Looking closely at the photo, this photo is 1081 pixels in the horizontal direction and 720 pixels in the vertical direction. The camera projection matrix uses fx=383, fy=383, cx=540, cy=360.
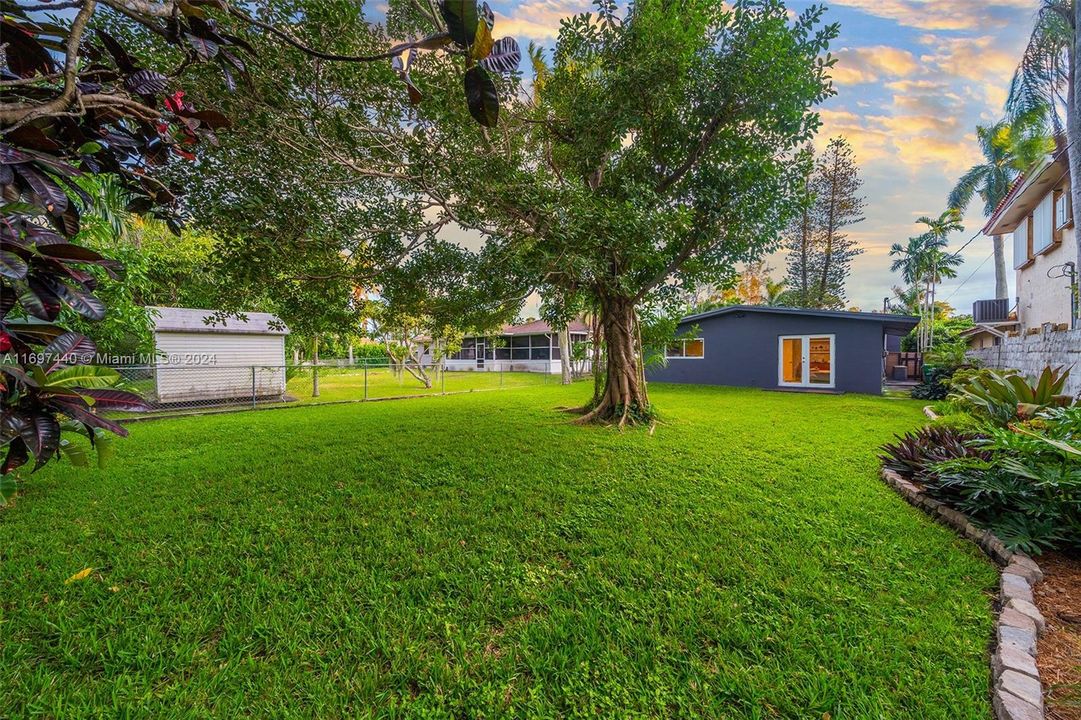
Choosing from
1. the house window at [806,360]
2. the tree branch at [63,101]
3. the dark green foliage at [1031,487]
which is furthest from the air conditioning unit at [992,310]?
the tree branch at [63,101]

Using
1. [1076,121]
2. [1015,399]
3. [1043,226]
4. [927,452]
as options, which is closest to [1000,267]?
[1043,226]

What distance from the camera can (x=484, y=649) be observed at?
5.64 ft

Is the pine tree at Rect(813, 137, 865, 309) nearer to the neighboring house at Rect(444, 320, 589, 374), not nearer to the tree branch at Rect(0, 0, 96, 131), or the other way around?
the neighboring house at Rect(444, 320, 589, 374)

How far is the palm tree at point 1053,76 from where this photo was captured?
605 centimetres

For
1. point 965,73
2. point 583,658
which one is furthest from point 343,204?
point 965,73

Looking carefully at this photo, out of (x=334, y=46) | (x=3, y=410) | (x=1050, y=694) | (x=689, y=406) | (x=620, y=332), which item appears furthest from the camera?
(x=689, y=406)

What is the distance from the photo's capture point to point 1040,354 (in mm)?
7457

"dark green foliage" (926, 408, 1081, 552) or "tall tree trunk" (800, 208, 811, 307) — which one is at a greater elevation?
"tall tree trunk" (800, 208, 811, 307)

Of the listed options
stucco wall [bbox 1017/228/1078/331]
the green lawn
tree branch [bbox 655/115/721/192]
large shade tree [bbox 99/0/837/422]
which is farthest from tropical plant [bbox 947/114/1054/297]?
the green lawn

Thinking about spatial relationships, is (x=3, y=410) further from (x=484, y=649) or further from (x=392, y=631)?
(x=484, y=649)

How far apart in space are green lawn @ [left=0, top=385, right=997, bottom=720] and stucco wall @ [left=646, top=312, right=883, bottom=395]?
813 centimetres

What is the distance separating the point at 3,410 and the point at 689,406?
361 inches

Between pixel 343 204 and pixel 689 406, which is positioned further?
pixel 689 406

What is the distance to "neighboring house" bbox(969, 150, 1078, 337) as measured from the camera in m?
8.27
